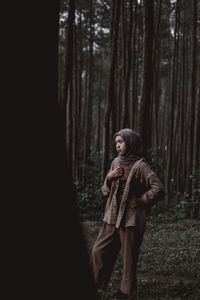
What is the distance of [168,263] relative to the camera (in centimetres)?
730

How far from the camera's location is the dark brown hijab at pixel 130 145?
5.02 metres

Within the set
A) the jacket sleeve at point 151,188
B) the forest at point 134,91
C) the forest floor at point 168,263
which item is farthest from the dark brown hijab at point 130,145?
the forest at point 134,91

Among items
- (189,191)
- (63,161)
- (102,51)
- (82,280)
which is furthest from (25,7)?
(102,51)

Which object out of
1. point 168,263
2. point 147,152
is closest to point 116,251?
point 168,263

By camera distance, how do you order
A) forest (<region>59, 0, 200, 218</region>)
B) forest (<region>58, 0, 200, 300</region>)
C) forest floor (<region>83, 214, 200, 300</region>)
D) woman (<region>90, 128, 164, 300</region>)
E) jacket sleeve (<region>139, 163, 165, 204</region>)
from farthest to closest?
1. forest (<region>59, 0, 200, 218</region>)
2. forest (<region>58, 0, 200, 300</region>)
3. forest floor (<region>83, 214, 200, 300</region>)
4. woman (<region>90, 128, 164, 300</region>)
5. jacket sleeve (<region>139, 163, 165, 204</region>)

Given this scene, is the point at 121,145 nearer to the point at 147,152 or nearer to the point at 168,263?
the point at 168,263

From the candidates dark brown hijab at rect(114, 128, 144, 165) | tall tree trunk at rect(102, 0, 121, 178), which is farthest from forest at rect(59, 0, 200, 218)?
dark brown hijab at rect(114, 128, 144, 165)

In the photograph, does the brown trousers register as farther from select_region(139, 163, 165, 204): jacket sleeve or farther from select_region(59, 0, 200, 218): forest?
select_region(59, 0, 200, 218): forest

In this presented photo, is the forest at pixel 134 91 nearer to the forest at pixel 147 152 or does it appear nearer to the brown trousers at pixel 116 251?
the forest at pixel 147 152

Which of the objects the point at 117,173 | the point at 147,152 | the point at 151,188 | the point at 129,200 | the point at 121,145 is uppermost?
the point at 121,145

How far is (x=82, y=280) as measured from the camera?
1.87m

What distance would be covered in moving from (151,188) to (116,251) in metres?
0.78

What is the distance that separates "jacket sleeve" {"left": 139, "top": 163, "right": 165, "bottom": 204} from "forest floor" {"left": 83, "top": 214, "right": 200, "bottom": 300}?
805mm

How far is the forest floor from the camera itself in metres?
5.50
